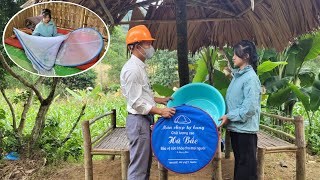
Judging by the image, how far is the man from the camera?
2.56 metres

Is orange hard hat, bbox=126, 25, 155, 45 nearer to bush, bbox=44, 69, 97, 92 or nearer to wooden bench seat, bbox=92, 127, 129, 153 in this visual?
wooden bench seat, bbox=92, 127, 129, 153

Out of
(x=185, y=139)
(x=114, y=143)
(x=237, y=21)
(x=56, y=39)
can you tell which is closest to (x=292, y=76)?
(x=237, y=21)

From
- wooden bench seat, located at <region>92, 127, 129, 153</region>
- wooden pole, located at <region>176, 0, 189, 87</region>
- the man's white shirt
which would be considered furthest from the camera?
wooden pole, located at <region>176, 0, 189, 87</region>

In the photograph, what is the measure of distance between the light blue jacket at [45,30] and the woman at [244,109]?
1.42 m

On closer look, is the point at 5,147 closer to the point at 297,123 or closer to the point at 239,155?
the point at 239,155

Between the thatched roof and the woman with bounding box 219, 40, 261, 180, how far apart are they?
1.12 metres

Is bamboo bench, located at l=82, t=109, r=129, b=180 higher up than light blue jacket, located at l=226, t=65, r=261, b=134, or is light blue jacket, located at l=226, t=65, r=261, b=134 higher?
light blue jacket, located at l=226, t=65, r=261, b=134

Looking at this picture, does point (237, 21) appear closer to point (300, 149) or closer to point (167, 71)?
point (300, 149)

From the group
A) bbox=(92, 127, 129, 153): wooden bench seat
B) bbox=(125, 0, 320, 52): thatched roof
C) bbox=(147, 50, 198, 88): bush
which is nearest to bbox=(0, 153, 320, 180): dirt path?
bbox=(92, 127, 129, 153): wooden bench seat

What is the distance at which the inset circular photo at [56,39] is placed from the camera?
2791mm

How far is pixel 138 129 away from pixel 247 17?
2465 millimetres

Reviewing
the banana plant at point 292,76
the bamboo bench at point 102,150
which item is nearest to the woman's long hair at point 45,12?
the bamboo bench at point 102,150

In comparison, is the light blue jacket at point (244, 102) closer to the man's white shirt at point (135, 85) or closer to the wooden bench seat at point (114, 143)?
the man's white shirt at point (135, 85)

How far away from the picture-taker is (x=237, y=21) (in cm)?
485
